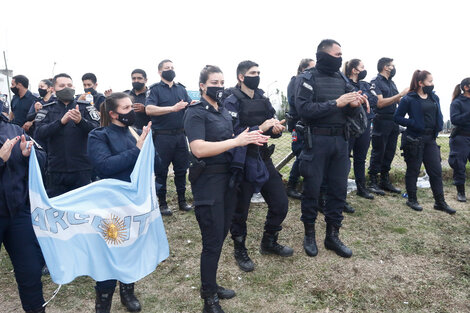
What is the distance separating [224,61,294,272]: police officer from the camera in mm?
3660

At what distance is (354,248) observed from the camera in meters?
4.47

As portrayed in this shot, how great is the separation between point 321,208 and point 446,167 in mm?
4421

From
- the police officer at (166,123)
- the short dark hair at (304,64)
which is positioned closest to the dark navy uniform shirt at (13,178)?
the police officer at (166,123)

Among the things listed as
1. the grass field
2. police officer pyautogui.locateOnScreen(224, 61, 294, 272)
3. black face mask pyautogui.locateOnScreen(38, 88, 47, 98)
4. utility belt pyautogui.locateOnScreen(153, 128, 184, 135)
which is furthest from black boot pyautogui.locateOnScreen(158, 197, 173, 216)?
black face mask pyautogui.locateOnScreen(38, 88, 47, 98)

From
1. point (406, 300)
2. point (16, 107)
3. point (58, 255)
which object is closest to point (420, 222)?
point (406, 300)

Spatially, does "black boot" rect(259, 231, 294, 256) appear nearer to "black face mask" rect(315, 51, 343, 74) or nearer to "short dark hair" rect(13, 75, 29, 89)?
"black face mask" rect(315, 51, 343, 74)

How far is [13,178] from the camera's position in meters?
2.81

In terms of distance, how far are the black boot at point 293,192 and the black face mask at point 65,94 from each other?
4.09 meters

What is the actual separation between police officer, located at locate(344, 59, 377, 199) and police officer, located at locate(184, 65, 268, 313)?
3421 millimetres

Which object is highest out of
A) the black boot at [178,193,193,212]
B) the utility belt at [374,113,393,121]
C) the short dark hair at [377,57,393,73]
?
the short dark hair at [377,57,393,73]

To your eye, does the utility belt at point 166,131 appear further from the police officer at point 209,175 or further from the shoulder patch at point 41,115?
the police officer at point 209,175

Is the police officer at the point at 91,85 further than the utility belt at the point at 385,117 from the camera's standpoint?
No

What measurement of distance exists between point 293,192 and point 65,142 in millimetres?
4029

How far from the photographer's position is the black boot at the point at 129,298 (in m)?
3.29
